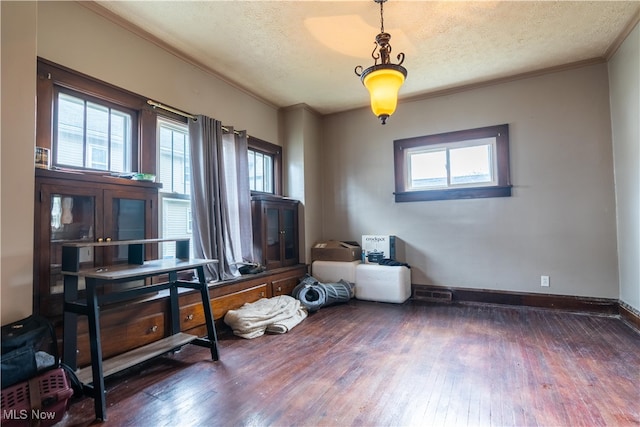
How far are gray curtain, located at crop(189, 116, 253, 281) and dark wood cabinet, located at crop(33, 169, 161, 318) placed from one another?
553 mm

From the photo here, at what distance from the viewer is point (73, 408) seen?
180 cm

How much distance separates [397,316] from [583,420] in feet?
6.52

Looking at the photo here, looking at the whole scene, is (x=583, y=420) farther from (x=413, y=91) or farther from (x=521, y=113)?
(x=413, y=91)

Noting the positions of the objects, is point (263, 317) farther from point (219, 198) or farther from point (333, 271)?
point (333, 271)

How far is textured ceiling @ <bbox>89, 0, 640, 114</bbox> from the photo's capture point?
8.41 ft

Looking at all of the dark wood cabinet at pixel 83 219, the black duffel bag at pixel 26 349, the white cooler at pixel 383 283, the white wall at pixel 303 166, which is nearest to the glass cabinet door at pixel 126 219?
the dark wood cabinet at pixel 83 219

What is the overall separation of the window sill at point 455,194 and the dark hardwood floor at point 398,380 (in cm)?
157

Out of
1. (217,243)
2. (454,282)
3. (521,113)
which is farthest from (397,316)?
(521,113)

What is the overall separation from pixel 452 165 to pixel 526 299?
1.88m

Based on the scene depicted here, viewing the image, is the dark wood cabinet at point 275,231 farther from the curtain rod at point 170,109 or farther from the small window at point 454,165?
the small window at point 454,165

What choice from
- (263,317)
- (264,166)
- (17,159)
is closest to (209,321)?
(263,317)

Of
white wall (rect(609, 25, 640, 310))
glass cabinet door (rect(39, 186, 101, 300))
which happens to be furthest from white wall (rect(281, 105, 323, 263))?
white wall (rect(609, 25, 640, 310))

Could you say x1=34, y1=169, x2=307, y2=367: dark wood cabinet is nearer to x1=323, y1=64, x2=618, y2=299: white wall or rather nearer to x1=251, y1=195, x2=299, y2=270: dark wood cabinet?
x1=251, y1=195, x2=299, y2=270: dark wood cabinet

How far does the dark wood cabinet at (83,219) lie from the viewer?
6.48 feet
